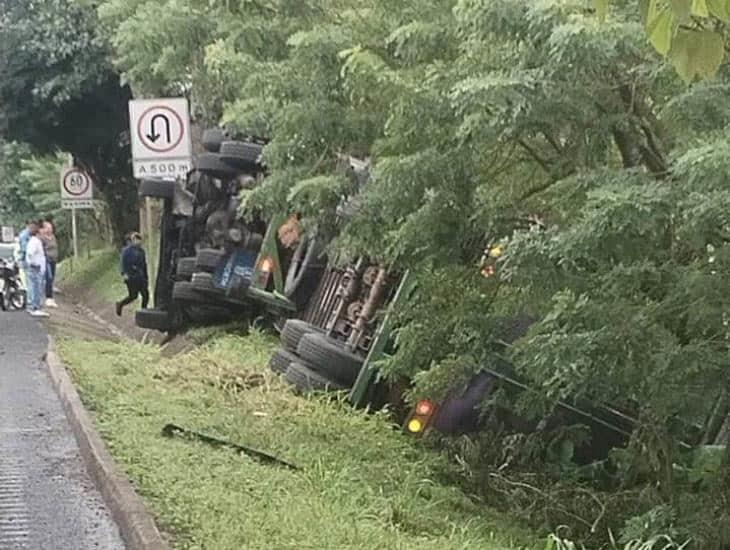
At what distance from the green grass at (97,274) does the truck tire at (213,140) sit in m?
11.6

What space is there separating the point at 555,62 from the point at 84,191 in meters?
23.5

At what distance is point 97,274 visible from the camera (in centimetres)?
3581

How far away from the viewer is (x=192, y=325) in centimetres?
1680

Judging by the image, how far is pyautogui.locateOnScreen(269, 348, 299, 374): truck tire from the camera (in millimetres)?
11953

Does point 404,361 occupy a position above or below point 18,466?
above

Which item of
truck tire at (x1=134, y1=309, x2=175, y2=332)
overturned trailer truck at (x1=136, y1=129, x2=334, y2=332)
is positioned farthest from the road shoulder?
truck tire at (x1=134, y1=309, x2=175, y2=332)

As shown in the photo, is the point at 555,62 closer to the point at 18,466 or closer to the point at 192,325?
the point at 18,466

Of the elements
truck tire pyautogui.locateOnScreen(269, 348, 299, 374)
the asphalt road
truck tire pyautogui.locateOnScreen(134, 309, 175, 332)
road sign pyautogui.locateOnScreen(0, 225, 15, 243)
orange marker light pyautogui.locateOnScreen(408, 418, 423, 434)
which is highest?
orange marker light pyautogui.locateOnScreen(408, 418, 423, 434)

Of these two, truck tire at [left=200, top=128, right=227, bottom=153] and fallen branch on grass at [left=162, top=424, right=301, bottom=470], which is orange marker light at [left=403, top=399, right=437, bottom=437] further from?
truck tire at [left=200, top=128, right=227, bottom=153]

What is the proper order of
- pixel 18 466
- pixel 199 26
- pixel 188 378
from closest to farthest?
pixel 18 466 → pixel 188 378 → pixel 199 26

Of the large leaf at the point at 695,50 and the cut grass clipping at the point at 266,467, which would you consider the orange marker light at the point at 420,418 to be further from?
the large leaf at the point at 695,50

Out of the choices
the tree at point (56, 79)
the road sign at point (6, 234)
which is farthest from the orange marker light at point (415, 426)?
the road sign at point (6, 234)

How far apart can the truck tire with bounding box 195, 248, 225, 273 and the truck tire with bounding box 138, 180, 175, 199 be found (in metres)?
1.06

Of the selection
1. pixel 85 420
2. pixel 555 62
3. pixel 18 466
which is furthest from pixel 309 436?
pixel 555 62
